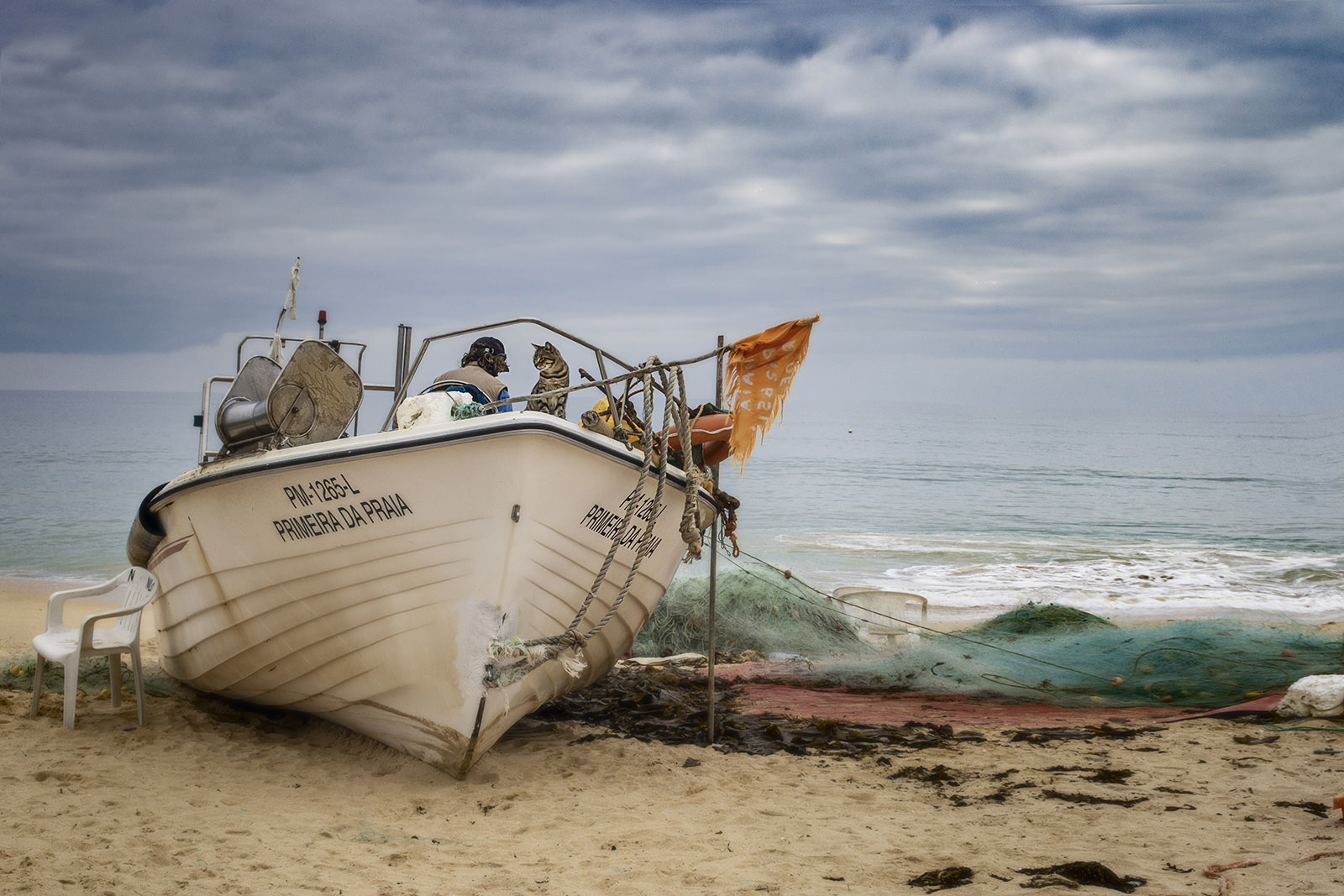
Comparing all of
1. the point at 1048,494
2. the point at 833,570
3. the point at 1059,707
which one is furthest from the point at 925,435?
the point at 1059,707

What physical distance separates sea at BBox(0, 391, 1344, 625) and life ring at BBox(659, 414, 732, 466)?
5841mm

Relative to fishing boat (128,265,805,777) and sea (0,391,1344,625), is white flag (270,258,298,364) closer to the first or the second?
fishing boat (128,265,805,777)

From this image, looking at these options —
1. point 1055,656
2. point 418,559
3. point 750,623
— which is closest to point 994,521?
point 750,623

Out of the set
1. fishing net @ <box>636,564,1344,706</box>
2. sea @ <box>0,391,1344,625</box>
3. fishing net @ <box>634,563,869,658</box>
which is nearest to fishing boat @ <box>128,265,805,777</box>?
fishing net @ <box>636,564,1344,706</box>

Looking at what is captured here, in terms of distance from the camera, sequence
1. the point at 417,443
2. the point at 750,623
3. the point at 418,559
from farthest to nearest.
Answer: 1. the point at 750,623
2. the point at 418,559
3. the point at 417,443

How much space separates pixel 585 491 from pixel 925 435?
7520 cm

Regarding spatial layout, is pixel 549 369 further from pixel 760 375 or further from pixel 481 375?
pixel 760 375

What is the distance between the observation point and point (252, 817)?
438 cm

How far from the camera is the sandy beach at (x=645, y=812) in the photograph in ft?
12.0

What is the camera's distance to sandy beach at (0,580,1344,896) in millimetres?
3652

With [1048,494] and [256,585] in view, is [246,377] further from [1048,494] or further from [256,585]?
[1048,494]

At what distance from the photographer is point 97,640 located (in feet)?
18.4

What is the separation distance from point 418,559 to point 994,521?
2367 centimetres

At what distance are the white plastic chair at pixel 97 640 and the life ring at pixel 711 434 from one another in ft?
10.6
